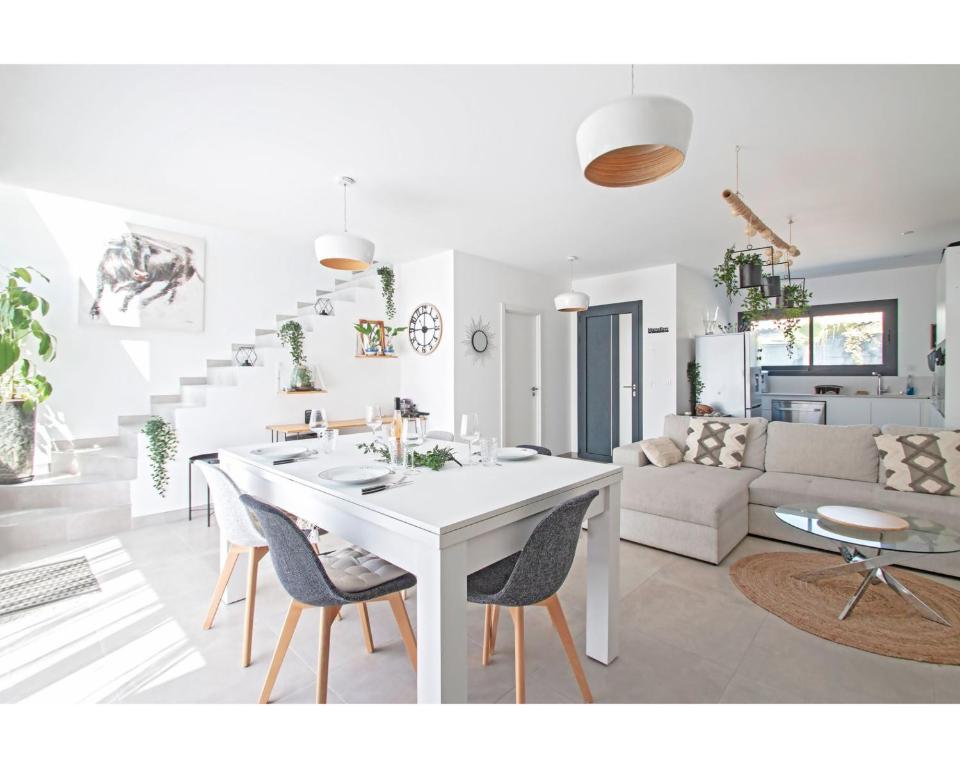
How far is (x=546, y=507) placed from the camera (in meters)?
1.50

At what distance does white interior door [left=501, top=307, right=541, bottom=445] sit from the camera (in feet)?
17.7

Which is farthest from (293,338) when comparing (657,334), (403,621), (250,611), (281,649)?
(657,334)

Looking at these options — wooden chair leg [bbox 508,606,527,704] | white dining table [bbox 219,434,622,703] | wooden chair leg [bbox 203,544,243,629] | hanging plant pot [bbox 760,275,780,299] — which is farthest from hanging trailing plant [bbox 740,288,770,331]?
wooden chair leg [bbox 203,544,243,629]

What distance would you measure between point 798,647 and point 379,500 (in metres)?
1.96

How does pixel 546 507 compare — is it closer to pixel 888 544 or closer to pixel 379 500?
pixel 379 500

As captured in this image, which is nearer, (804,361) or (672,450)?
(672,450)

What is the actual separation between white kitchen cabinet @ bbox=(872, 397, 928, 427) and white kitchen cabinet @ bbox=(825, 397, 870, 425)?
0.07m

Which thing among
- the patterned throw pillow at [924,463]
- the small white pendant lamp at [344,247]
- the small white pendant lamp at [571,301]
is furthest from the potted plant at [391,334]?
the patterned throw pillow at [924,463]

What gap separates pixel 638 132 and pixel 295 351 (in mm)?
3834

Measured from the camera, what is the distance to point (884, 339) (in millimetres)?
5641

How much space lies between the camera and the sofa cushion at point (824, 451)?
3.21 m

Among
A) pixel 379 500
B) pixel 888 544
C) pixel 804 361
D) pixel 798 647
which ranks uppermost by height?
pixel 804 361
